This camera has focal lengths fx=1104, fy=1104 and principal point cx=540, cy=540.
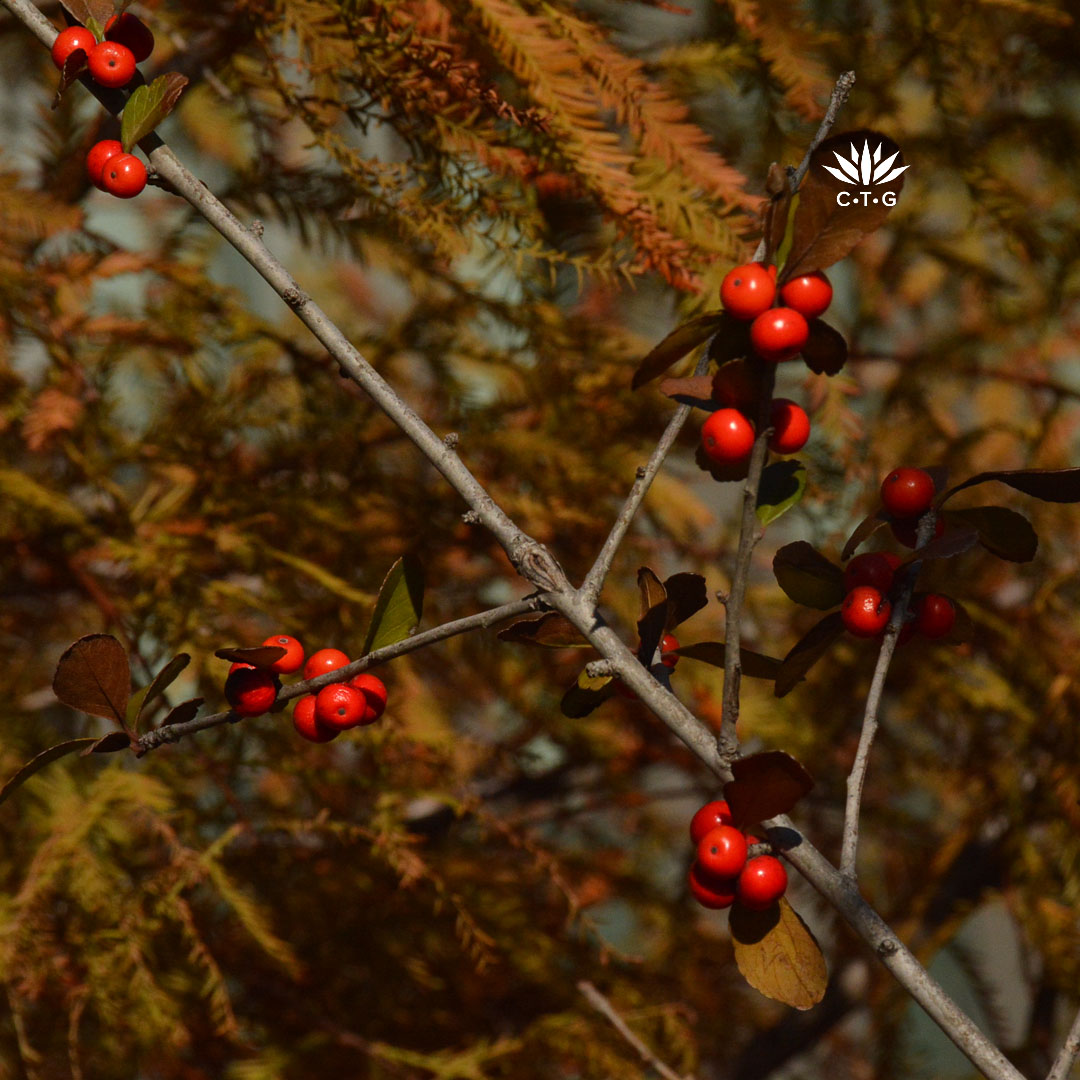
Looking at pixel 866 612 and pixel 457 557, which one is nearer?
pixel 866 612

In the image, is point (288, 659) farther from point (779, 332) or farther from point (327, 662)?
point (779, 332)

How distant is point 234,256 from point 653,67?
112cm

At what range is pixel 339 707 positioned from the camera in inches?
11.9

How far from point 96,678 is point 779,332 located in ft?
0.67

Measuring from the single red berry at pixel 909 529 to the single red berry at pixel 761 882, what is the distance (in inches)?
4.0

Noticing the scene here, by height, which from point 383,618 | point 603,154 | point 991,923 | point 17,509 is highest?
point 603,154

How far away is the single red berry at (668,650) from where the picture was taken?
36 cm

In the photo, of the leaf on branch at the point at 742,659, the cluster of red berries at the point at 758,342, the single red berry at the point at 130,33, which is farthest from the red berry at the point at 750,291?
the single red berry at the point at 130,33

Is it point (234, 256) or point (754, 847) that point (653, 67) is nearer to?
point (754, 847)

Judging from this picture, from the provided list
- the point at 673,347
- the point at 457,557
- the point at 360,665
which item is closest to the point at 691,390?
the point at 673,347

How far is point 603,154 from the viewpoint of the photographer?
1.55ft

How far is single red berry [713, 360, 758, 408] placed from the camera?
0.30 metres

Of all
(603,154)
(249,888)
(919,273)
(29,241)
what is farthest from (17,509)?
(919,273)

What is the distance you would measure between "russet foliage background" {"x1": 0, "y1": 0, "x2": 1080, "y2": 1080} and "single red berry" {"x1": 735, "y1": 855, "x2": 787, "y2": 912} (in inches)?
9.5
